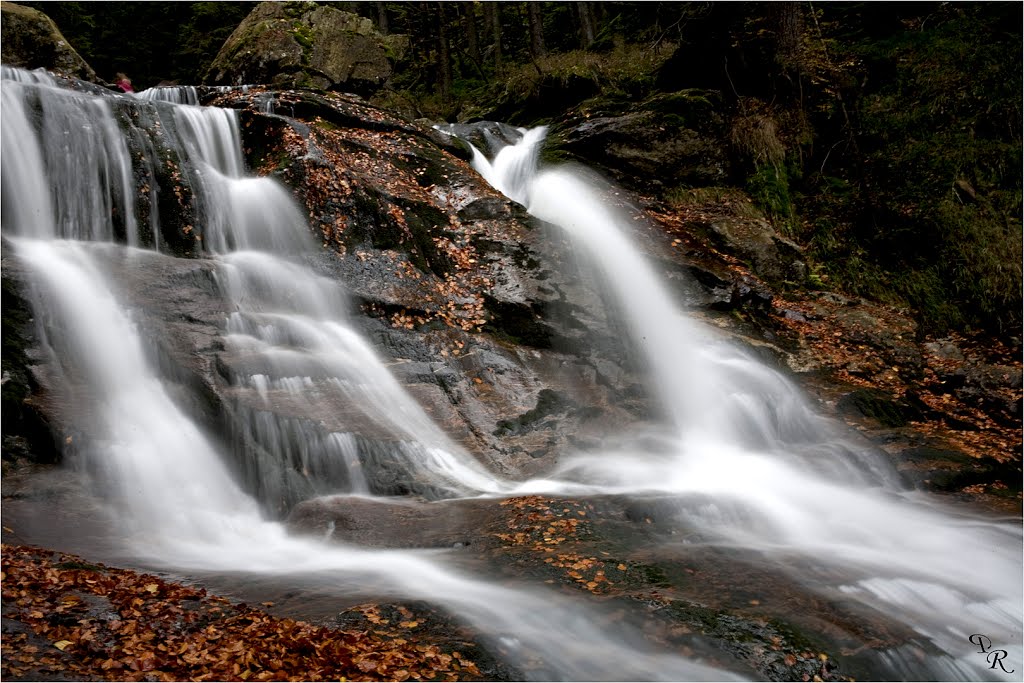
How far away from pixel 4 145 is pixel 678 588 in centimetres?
988

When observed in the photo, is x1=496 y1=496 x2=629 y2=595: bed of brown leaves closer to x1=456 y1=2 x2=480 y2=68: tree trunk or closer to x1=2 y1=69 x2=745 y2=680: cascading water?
x1=2 y1=69 x2=745 y2=680: cascading water

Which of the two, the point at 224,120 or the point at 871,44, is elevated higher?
the point at 871,44

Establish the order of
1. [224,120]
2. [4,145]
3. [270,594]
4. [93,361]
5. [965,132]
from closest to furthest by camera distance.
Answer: [270,594]
[93,361]
[4,145]
[224,120]
[965,132]

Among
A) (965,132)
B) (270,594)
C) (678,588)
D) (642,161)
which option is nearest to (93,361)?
(270,594)

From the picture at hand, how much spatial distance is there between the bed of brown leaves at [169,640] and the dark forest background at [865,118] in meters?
11.0

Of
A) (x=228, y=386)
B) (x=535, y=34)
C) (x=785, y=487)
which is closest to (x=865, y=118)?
(x=785, y=487)

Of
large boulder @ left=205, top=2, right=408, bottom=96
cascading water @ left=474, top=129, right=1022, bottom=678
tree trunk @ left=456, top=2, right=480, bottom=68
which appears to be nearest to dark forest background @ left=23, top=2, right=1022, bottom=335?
large boulder @ left=205, top=2, right=408, bottom=96

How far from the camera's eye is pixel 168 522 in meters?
6.31

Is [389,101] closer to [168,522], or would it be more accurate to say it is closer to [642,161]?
[642,161]

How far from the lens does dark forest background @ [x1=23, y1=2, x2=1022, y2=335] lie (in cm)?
A: 1240

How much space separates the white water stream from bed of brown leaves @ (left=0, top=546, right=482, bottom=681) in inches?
29.2

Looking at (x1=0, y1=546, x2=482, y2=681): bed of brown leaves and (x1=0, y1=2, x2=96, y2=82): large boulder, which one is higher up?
(x1=0, y1=2, x2=96, y2=82): large boulder
